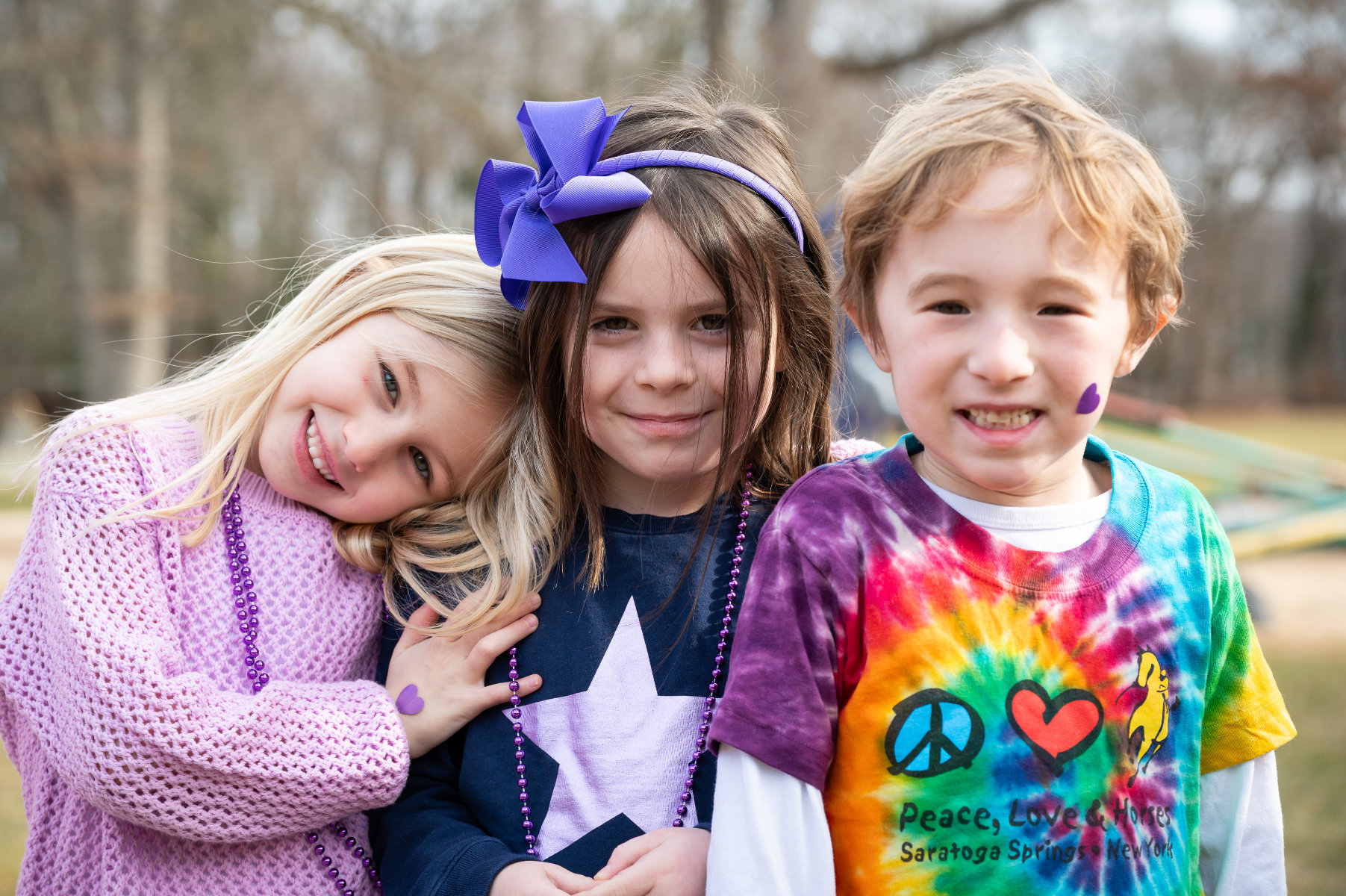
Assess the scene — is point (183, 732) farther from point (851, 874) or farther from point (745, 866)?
point (851, 874)

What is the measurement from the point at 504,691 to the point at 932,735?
0.73 m

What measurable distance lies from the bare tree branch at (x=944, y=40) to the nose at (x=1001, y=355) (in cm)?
780

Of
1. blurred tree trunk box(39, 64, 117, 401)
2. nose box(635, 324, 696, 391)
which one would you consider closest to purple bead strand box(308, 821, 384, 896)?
nose box(635, 324, 696, 391)

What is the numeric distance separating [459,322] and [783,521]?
0.82m

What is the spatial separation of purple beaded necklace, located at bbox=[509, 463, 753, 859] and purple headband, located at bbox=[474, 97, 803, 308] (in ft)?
1.84

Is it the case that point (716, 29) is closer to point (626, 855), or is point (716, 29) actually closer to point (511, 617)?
point (511, 617)

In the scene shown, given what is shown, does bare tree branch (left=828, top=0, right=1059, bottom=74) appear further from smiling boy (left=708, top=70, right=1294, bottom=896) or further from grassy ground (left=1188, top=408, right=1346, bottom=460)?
grassy ground (left=1188, top=408, right=1346, bottom=460)

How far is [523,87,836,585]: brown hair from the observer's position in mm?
1688

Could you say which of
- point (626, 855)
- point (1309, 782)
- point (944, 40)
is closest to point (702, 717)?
point (626, 855)

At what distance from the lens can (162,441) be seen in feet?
6.23

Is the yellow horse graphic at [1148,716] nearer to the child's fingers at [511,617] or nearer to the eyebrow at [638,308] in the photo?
the eyebrow at [638,308]

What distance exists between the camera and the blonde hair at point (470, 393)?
1.81 metres

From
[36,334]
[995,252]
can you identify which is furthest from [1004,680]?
[36,334]

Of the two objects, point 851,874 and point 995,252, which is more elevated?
point 995,252
